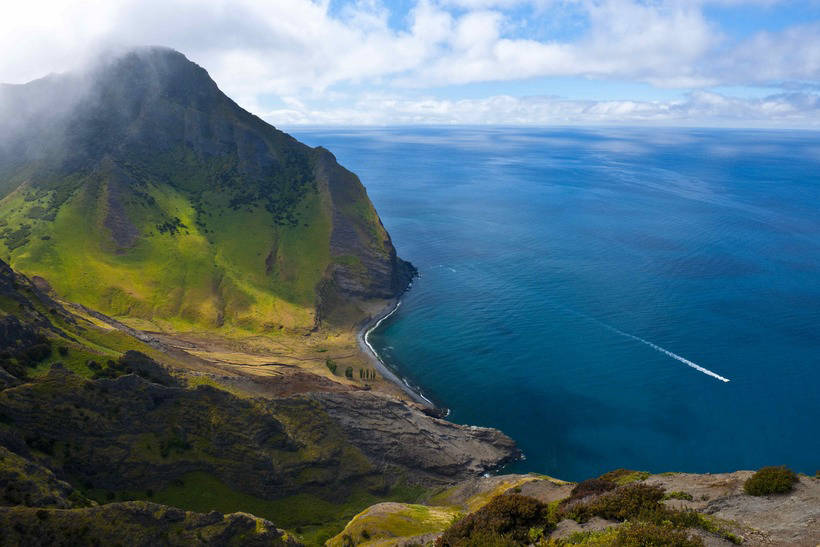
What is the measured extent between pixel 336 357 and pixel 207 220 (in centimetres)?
7346

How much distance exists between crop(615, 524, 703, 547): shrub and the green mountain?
4538 inches

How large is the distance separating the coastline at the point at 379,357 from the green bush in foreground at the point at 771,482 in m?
66.0

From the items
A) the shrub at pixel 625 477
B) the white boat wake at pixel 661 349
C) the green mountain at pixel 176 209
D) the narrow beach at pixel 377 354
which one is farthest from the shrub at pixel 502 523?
the green mountain at pixel 176 209

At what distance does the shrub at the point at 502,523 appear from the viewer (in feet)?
126

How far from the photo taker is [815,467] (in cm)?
8500

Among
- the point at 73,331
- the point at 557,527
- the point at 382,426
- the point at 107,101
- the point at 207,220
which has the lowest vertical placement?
the point at 382,426

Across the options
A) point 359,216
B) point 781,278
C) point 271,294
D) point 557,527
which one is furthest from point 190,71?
point 781,278

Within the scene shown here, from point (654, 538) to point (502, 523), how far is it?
12313 millimetres

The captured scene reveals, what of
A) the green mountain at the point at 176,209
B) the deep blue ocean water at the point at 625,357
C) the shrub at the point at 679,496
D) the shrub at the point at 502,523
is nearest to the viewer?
the shrub at the point at 502,523

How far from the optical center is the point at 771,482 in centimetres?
4062

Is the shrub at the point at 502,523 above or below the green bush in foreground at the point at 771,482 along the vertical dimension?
below

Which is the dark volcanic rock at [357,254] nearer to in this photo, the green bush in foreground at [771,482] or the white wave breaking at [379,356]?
the white wave breaking at [379,356]

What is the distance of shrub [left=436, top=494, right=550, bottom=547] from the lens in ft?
126

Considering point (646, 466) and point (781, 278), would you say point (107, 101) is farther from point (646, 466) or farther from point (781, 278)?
point (781, 278)
